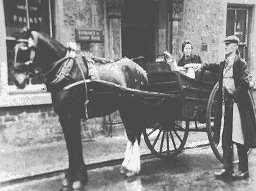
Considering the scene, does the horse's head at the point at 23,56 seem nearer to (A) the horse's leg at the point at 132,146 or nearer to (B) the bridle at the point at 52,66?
(B) the bridle at the point at 52,66

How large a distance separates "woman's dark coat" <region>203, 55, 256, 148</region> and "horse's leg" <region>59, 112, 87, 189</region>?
2.35 meters

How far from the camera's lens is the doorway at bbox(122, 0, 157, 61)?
8734 millimetres

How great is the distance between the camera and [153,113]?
5.90 meters

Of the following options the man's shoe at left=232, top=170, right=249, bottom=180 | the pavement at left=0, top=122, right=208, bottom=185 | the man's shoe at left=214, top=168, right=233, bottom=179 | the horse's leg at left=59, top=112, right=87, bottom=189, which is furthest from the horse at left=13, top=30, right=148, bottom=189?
the man's shoe at left=232, top=170, right=249, bottom=180

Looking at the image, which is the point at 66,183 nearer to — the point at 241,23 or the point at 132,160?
the point at 132,160

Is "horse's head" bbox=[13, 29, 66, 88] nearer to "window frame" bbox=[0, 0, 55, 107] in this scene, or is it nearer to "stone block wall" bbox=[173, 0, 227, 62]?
"window frame" bbox=[0, 0, 55, 107]

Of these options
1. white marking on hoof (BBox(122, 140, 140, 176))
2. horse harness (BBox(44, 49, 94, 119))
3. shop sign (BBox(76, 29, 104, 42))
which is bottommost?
white marking on hoof (BBox(122, 140, 140, 176))

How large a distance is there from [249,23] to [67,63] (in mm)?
7286

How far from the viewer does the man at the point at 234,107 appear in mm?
5410

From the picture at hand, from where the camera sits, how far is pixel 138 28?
8938 millimetres

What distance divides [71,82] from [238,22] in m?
7.05

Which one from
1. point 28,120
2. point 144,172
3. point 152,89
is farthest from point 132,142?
point 28,120

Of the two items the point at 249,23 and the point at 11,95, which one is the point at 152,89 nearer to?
the point at 11,95

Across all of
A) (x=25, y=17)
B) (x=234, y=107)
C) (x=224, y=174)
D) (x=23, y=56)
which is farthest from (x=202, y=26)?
(x=23, y=56)
